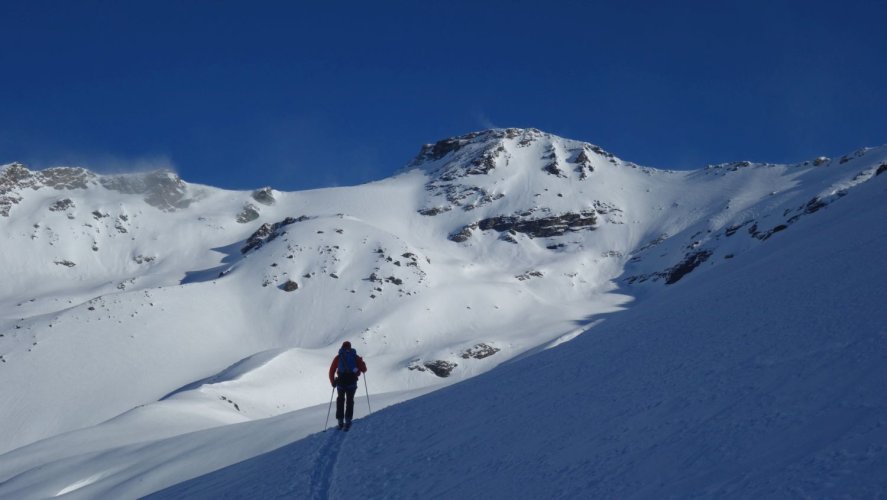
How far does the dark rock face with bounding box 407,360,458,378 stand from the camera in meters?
73.6

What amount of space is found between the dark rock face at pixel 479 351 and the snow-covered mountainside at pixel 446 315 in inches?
16.8

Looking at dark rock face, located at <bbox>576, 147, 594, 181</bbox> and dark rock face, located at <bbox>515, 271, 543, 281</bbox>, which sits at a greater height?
dark rock face, located at <bbox>576, 147, 594, 181</bbox>

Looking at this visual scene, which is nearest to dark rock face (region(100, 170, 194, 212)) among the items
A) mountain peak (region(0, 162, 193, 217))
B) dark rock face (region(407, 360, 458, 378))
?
mountain peak (region(0, 162, 193, 217))

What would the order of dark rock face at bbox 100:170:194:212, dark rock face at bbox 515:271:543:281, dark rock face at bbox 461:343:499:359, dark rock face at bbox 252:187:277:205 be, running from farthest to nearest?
dark rock face at bbox 252:187:277:205, dark rock face at bbox 100:170:194:212, dark rock face at bbox 515:271:543:281, dark rock face at bbox 461:343:499:359

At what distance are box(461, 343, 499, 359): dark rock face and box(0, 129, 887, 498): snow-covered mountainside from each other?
16.8 inches

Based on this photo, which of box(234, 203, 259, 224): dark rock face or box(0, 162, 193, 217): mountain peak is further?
box(234, 203, 259, 224): dark rock face

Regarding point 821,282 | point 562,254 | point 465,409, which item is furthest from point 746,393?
point 562,254

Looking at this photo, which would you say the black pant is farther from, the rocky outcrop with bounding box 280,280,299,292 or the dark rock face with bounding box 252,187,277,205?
the dark rock face with bounding box 252,187,277,205

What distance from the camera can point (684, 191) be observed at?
148375mm

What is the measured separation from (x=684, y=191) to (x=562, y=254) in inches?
1593

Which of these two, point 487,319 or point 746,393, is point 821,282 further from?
point 487,319

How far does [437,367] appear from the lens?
244 ft

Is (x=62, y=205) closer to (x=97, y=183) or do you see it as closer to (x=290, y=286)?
(x=97, y=183)

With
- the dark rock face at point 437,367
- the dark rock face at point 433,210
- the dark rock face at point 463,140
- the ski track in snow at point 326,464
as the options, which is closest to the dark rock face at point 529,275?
the dark rock face at point 433,210
